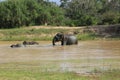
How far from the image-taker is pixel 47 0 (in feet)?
249

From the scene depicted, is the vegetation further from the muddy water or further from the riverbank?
the muddy water

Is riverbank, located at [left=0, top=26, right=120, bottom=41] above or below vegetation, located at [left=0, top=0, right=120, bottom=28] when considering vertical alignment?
below

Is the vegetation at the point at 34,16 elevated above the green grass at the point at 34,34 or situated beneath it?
elevated above

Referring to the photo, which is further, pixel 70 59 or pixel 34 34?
pixel 34 34

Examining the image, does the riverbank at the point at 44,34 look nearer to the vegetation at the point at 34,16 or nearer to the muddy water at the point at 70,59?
the vegetation at the point at 34,16

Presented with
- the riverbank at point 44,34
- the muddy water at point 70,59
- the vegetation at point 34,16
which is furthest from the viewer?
the vegetation at point 34,16

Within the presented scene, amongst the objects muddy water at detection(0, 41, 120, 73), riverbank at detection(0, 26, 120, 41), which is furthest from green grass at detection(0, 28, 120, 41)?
muddy water at detection(0, 41, 120, 73)

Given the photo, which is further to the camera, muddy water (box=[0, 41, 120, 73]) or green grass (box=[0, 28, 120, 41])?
green grass (box=[0, 28, 120, 41])

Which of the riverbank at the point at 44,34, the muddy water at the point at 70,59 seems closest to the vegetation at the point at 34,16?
the riverbank at the point at 44,34

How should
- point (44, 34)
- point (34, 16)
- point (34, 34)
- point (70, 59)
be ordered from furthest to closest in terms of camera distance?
point (34, 16) < point (34, 34) < point (44, 34) < point (70, 59)

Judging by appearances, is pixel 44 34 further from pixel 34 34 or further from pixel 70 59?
pixel 70 59

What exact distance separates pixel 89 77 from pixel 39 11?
54.2 m

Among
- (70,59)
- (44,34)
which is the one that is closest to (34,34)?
(44,34)

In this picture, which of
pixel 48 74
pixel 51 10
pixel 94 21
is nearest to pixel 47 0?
pixel 51 10
